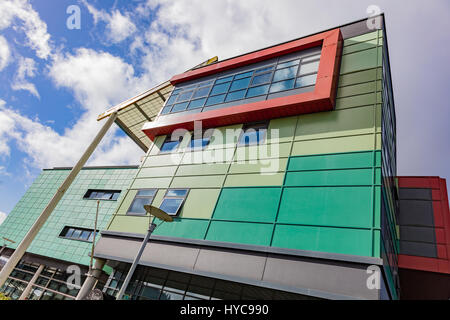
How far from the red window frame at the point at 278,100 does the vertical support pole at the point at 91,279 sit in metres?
7.68

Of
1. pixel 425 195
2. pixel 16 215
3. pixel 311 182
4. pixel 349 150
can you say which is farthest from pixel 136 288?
pixel 16 215

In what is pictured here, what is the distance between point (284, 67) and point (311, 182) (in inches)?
282

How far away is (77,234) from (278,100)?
58.7ft

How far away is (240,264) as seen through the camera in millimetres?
8297

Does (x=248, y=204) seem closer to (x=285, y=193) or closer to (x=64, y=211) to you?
(x=285, y=193)

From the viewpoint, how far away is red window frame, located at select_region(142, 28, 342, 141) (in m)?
10.9

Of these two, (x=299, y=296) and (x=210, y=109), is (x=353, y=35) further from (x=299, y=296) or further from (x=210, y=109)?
(x=299, y=296)

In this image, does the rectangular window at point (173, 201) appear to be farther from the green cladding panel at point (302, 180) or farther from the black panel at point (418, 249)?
the black panel at point (418, 249)

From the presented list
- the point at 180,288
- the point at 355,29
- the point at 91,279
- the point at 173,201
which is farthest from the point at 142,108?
the point at 355,29

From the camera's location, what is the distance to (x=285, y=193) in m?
9.33

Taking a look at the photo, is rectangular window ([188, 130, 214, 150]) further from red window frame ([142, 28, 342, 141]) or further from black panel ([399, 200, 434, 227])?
black panel ([399, 200, 434, 227])

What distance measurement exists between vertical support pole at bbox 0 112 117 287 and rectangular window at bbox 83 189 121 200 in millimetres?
8737

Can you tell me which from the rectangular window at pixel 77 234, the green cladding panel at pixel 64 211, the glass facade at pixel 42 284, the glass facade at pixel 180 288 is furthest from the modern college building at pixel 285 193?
the glass facade at pixel 42 284

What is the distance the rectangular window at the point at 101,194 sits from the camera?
69.4ft
